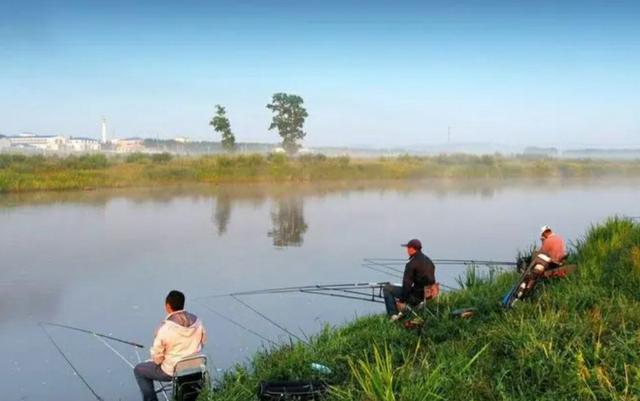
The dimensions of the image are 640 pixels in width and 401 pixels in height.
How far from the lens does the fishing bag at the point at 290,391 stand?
11.8 feet

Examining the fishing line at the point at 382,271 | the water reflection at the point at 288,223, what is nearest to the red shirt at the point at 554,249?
the fishing line at the point at 382,271

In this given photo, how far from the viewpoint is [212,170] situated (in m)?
30.4

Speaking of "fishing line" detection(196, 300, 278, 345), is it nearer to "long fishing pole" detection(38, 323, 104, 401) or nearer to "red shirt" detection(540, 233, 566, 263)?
"long fishing pole" detection(38, 323, 104, 401)

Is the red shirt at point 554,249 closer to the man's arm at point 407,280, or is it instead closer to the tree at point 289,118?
the man's arm at point 407,280

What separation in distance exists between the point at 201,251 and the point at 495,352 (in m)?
8.91

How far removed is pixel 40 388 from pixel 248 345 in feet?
6.65

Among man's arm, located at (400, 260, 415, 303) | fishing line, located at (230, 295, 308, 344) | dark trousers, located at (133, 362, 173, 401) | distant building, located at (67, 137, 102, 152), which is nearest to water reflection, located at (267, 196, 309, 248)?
fishing line, located at (230, 295, 308, 344)

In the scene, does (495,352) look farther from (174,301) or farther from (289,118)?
(289,118)

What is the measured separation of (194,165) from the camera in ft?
106

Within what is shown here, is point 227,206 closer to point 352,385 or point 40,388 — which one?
point 40,388

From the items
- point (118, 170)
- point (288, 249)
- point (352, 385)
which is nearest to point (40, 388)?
point (352, 385)

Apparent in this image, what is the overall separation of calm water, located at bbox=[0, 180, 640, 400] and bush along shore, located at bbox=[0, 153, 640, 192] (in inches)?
97.8

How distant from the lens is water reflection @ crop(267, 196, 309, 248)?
1401 cm

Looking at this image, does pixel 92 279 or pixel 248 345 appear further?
pixel 92 279
